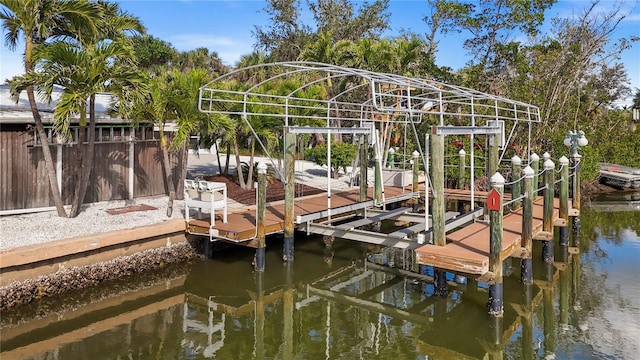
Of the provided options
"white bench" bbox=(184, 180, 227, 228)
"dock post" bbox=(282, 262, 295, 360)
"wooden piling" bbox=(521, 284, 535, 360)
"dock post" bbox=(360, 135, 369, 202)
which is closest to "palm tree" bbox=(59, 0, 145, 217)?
"white bench" bbox=(184, 180, 227, 228)

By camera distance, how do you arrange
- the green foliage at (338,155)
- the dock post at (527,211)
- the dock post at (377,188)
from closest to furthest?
the dock post at (527,211)
the dock post at (377,188)
the green foliage at (338,155)

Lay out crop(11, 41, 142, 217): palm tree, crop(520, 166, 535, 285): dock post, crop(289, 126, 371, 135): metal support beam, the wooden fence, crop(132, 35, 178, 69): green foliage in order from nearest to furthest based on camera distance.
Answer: crop(520, 166, 535, 285): dock post < crop(11, 41, 142, 217): palm tree < crop(289, 126, 371, 135): metal support beam < the wooden fence < crop(132, 35, 178, 69): green foliage

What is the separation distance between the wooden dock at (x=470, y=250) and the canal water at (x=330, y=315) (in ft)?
3.02

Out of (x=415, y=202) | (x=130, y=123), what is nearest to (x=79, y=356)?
(x=130, y=123)

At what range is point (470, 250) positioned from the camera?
7.56m

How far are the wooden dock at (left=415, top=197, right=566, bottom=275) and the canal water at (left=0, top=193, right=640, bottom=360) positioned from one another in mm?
919

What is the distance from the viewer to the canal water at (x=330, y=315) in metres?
6.50

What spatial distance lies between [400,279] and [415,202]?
17.2ft

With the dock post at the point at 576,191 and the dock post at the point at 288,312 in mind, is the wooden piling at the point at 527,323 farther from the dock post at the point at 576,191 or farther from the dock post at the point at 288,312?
the dock post at the point at 576,191

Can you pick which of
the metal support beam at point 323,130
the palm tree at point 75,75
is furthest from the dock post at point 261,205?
the palm tree at point 75,75

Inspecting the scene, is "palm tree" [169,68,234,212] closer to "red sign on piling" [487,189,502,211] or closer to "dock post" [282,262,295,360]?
"dock post" [282,262,295,360]

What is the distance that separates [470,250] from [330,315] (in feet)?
8.05

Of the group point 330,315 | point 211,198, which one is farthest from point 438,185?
point 211,198

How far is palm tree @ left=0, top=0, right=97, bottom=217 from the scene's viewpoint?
8.63 m
